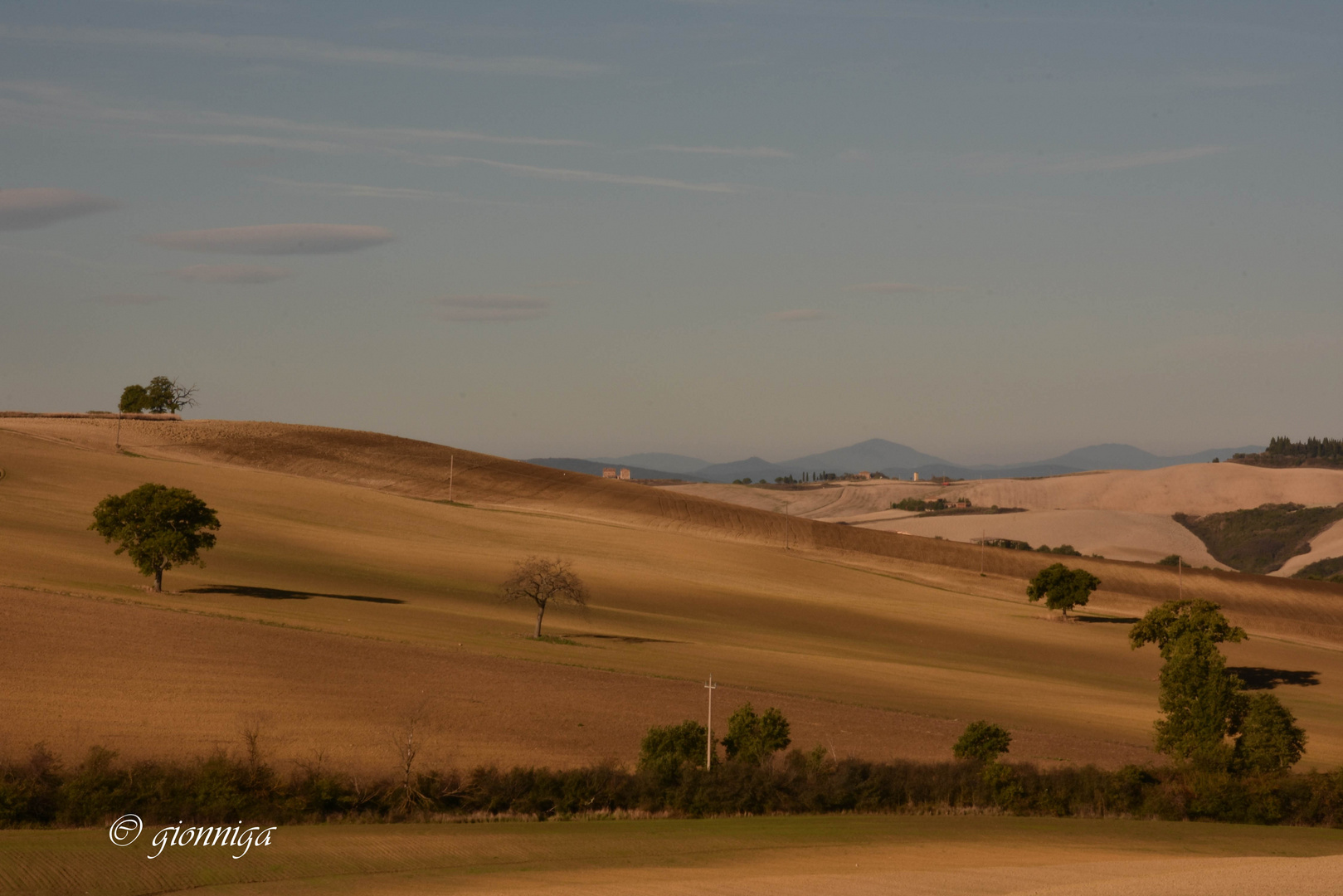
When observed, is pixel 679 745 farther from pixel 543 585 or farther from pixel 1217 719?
pixel 543 585

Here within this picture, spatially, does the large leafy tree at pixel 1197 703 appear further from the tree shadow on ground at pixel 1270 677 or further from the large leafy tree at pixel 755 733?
the tree shadow on ground at pixel 1270 677

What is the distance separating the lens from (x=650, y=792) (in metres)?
28.9

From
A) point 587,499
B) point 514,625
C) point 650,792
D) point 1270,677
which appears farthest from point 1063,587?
point 650,792

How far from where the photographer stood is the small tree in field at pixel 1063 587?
268 feet

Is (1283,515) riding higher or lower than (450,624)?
higher

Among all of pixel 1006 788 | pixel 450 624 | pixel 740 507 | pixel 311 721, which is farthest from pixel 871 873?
pixel 740 507

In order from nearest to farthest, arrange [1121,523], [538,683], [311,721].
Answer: [311,721] < [538,683] < [1121,523]

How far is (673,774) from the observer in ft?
97.3

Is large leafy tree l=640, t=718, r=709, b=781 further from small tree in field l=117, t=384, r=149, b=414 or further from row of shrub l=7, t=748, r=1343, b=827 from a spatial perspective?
small tree in field l=117, t=384, r=149, b=414

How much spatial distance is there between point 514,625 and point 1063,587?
40.9m

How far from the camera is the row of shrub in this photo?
930 inches

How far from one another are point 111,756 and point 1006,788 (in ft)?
68.7

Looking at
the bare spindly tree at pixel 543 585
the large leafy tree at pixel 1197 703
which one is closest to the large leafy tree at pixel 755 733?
the large leafy tree at pixel 1197 703

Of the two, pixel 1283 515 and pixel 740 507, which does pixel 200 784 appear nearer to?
pixel 740 507
